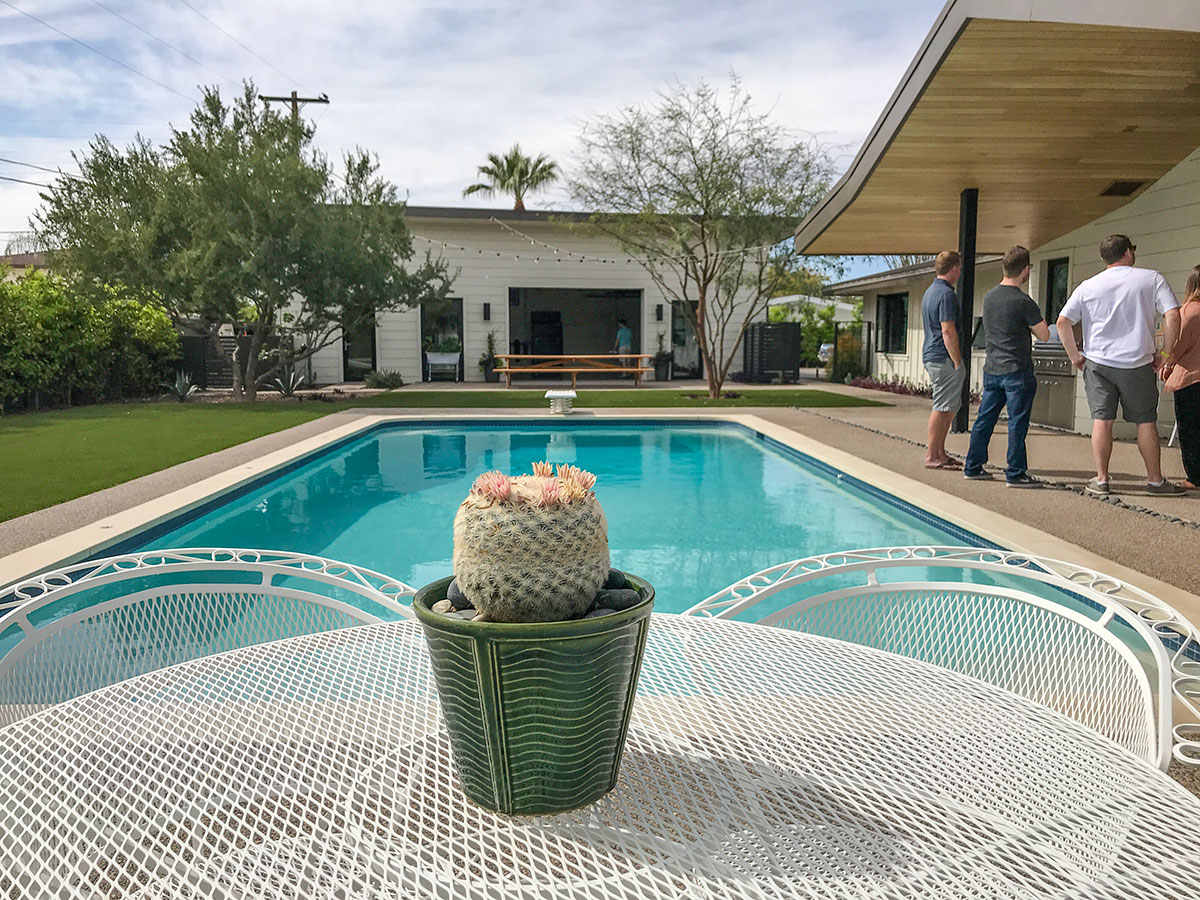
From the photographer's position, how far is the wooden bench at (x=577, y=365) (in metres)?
18.1

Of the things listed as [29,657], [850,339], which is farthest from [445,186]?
[29,657]

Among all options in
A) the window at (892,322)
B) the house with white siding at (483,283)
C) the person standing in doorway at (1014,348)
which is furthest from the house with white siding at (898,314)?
the person standing in doorway at (1014,348)

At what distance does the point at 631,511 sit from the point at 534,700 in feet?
18.9

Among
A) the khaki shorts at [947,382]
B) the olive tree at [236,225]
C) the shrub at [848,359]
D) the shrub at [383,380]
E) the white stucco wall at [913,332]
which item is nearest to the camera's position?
the khaki shorts at [947,382]

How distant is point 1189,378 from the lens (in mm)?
5602

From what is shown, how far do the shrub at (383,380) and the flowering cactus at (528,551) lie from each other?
1785 cm

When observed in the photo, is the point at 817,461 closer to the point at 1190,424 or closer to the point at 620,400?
the point at 1190,424

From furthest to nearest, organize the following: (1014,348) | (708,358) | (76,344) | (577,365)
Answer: (577,365) < (708,358) < (76,344) < (1014,348)

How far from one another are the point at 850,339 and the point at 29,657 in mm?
19854

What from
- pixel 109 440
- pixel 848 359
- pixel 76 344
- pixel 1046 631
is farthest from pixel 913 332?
pixel 1046 631

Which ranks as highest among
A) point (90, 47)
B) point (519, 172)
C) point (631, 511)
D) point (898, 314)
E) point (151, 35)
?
point (151, 35)

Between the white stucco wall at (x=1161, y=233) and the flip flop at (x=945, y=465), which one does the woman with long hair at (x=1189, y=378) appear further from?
the white stucco wall at (x=1161, y=233)

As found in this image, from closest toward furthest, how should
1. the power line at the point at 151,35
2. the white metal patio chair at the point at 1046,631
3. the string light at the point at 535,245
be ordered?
the white metal patio chair at the point at 1046,631
the string light at the point at 535,245
the power line at the point at 151,35

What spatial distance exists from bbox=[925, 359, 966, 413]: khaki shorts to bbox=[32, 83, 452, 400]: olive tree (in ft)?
30.7
